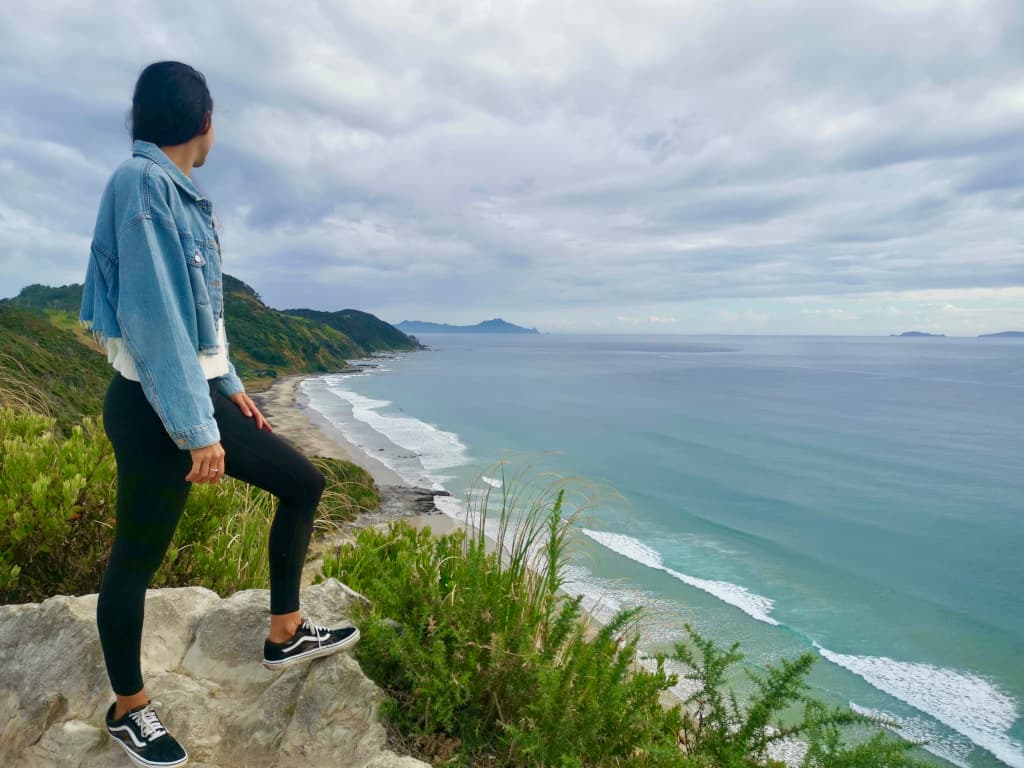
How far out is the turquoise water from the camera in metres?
11.7

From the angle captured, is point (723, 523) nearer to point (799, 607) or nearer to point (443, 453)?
point (799, 607)

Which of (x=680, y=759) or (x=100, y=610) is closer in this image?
(x=100, y=610)

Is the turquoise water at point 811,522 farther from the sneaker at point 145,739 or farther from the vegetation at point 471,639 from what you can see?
the sneaker at point 145,739

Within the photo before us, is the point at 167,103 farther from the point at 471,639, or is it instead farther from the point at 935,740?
the point at 935,740

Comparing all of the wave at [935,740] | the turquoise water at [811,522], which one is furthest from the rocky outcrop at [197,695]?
the wave at [935,740]

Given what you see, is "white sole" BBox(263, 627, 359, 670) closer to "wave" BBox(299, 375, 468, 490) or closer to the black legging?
the black legging

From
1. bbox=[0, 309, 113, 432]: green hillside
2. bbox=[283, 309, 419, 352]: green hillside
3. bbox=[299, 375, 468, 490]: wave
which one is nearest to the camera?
bbox=[0, 309, 113, 432]: green hillside

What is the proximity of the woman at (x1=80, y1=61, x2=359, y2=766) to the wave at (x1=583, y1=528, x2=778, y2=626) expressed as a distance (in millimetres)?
10695

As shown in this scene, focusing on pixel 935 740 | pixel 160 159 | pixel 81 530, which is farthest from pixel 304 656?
pixel 935 740

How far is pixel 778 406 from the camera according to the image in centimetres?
5094

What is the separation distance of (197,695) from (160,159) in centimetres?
209

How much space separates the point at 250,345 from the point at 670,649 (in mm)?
69215

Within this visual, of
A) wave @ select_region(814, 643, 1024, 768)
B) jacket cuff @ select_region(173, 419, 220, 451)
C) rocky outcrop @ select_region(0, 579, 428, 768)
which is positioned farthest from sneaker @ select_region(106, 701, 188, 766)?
wave @ select_region(814, 643, 1024, 768)

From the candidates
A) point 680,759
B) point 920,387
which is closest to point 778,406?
point 920,387
